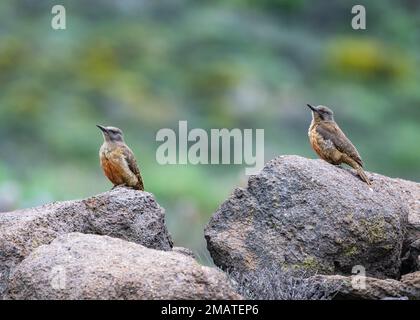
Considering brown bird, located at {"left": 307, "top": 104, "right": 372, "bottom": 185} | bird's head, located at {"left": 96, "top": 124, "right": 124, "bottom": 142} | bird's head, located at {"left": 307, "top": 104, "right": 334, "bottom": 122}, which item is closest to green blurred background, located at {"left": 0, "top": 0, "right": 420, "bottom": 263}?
bird's head, located at {"left": 96, "top": 124, "right": 124, "bottom": 142}

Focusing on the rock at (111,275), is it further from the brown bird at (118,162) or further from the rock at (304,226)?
the brown bird at (118,162)

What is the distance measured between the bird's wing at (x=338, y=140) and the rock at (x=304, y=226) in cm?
73

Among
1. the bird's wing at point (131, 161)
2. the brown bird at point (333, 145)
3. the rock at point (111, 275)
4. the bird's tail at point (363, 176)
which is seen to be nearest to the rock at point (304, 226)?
the bird's tail at point (363, 176)

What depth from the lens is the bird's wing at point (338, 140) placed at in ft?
38.2

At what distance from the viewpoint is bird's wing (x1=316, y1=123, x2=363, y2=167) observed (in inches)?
458

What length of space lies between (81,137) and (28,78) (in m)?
8.34

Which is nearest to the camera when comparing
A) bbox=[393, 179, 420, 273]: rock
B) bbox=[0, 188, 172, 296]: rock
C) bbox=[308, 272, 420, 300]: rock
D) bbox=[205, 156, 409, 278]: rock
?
bbox=[308, 272, 420, 300]: rock

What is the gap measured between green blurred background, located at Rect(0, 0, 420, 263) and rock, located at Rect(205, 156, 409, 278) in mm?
17871

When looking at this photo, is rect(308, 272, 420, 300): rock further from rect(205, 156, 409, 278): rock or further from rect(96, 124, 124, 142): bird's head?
rect(96, 124, 124, 142): bird's head

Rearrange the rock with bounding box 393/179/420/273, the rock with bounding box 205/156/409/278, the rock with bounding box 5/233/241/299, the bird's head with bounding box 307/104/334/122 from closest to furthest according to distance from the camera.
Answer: the rock with bounding box 5/233/241/299, the rock with bounding box 205/156/409/278, the rock with bounding box 393/179/420/273, the bird's head with bounding box 307/104/334/122

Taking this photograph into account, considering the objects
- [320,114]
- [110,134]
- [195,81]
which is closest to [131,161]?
[110,134]

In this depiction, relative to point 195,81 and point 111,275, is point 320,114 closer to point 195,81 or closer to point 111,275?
point 111,275

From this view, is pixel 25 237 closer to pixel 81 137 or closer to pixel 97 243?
pixel 97 243
